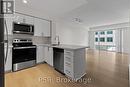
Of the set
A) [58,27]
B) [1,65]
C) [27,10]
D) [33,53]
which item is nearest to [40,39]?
[33,53]

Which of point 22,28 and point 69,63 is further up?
point 22,28

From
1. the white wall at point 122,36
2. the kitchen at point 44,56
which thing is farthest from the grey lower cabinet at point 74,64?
the white wall at point 122,36

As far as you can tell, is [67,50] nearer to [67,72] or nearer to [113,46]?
[67,72]

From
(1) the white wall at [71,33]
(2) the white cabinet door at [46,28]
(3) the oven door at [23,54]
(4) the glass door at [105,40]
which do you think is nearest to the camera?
(3) the oven door at [23,54]

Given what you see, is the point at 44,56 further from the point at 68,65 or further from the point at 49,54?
the point at 68,65

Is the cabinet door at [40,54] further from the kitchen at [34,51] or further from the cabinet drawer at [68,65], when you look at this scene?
the cabinet drawer at [68,65]

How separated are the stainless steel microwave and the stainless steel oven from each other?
1.10ft

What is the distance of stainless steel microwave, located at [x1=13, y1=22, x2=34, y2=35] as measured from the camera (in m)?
3.48

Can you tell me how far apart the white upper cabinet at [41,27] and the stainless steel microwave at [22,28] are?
25 centimetres

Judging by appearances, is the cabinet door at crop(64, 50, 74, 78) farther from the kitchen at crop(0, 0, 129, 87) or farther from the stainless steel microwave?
the stainless steel microwave

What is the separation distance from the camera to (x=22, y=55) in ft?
11.6

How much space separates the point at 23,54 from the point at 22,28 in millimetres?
987

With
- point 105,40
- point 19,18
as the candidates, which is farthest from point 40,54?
point 105,40

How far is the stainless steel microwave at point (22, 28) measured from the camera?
11.4 feet
